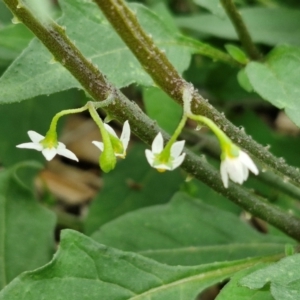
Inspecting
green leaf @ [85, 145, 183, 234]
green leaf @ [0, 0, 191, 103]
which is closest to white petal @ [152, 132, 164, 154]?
green leaf @ [0, 0, 191, 103]

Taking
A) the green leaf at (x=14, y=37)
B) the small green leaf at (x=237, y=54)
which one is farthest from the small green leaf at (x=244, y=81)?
the green leaf at (x=14, y=37)

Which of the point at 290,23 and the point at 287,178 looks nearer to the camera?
the point at 287,178

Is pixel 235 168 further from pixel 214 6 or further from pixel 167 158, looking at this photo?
pixel 214 6

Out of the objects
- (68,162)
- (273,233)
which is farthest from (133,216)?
(68,162)

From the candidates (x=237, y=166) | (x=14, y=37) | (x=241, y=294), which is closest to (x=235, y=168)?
(x=237, y=166)

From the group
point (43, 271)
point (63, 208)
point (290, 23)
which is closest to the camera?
point (43, 271)

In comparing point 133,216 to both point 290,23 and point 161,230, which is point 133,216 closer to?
point 161,230
